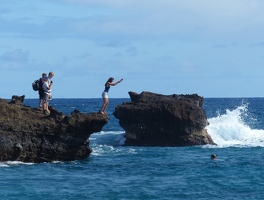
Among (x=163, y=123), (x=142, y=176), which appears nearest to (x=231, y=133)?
(x=163, y=123)

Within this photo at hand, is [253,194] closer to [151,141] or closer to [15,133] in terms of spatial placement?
[15,133]

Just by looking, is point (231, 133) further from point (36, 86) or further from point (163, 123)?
point (36, 86)

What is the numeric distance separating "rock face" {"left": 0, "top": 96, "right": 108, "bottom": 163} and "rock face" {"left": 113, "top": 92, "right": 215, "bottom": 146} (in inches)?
436

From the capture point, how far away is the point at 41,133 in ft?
118

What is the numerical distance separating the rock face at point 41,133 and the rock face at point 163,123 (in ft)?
36.3

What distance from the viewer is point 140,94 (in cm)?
5103

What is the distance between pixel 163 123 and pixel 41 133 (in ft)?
46.4

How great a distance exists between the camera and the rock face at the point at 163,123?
159 ft

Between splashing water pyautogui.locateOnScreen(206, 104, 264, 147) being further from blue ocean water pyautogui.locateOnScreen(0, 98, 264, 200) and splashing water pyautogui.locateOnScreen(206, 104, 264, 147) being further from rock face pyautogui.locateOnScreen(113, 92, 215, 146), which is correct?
blue ocean water pyautogui.locateOnScreen(0, 98, 264, 200)

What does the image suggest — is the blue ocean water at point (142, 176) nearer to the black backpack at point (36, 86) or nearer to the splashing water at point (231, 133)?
the black backpack at point (36, 86)

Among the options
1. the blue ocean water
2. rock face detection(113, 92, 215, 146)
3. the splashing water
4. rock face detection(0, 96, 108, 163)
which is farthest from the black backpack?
the splashing water

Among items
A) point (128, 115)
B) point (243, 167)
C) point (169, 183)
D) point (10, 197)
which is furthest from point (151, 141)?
point (10, 197)

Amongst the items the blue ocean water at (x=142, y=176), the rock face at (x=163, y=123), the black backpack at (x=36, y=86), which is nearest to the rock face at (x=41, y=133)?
the blue ocean water at (x=142, y=176)

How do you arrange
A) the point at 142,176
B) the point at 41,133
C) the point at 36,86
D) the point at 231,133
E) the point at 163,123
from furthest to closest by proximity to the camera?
1. the point at 231,133
2. the point at 163,123
3. the point at 41,133
4. the point at 36,86
5. the point at 142,176
